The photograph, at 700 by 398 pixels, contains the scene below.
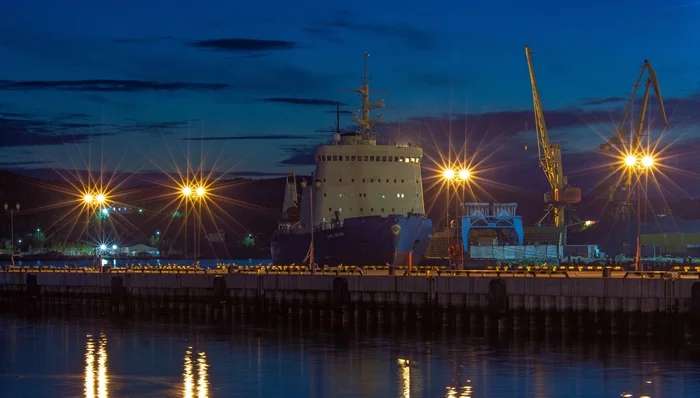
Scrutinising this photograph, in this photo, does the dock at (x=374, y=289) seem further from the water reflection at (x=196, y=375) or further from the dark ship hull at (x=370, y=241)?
the dark ship hull at (x=370, y=241)

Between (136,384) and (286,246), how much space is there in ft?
257

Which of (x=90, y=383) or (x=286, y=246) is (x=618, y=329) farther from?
(x=286, y=246)

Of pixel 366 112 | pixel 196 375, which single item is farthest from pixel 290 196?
pixel 196 375

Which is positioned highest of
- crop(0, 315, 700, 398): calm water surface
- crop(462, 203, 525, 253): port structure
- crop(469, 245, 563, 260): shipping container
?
crop(462, 203, 525, 253): port structure

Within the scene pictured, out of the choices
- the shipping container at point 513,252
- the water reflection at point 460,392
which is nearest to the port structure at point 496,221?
the shipping container at point 513,252

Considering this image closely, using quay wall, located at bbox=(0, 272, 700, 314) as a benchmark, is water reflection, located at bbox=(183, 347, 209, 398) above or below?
below

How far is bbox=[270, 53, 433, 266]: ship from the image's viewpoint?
121m

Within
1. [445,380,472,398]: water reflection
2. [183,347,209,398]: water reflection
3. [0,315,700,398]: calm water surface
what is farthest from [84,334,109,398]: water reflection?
[445,380,472,398]: water reflection

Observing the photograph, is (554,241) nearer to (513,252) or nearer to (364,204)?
(513,252)

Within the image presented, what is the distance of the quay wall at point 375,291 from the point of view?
63.0 meters

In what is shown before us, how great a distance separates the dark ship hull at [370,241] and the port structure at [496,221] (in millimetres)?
44128

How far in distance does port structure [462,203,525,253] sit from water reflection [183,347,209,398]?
352ft

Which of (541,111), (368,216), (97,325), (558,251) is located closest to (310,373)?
(97,325)

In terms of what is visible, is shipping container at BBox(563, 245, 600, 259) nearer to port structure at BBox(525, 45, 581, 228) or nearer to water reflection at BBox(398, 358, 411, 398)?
port structure at BBox(525, 45, 581, 228)
